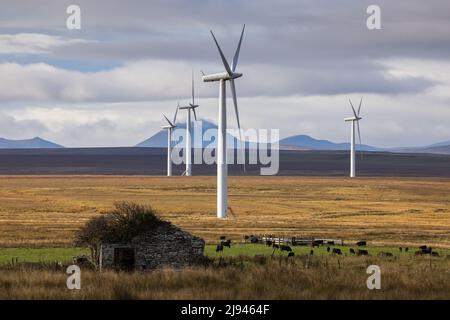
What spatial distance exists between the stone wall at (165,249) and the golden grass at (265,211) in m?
18.0

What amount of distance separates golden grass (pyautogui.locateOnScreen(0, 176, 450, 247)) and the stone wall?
18.0 m

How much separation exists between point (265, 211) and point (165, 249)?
63693 millimetres

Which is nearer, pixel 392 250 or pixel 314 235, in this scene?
pixel 392 250

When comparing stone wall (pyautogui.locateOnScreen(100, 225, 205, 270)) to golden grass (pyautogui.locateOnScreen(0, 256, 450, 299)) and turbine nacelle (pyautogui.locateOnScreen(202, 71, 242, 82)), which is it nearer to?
golden grass (pyautogui.locateOnScreen(0, 256, 450, 299))

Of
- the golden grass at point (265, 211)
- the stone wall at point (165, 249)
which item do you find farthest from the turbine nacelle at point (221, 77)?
the stone wall at point (165, 249)

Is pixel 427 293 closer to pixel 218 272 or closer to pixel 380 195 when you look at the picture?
pixel 218 272

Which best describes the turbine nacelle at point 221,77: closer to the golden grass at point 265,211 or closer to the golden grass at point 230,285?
the golden grass at point 265,211

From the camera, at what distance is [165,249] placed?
118 ft

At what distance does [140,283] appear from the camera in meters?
24.9

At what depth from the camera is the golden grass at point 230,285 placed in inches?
898

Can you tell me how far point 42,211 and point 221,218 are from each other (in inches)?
797

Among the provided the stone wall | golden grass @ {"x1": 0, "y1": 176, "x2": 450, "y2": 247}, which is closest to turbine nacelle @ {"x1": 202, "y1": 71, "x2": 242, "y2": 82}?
golden grass @ {"x1": 0, "y1": 176, "x2": 450, "y2": 247}
